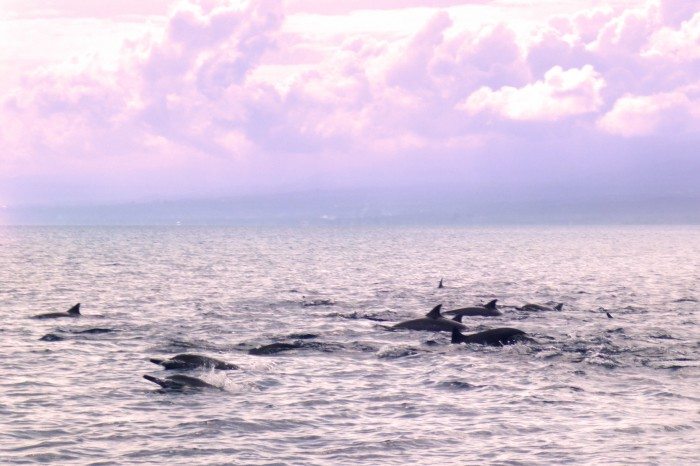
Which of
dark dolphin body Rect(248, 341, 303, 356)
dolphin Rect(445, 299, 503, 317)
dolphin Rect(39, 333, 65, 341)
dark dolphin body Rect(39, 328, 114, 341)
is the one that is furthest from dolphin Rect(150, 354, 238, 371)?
dolphin Rect(445, 299, 503, 317)

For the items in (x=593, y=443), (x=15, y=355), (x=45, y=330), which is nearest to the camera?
(x=593, y=443)

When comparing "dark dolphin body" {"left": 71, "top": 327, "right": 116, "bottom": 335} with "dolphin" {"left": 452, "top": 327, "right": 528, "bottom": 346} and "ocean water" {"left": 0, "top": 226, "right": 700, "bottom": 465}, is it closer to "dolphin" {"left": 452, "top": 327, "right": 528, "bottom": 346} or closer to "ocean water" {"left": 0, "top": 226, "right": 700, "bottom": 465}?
"ocean water" {"left": 0, "top": 226, "right": 700, "bottom": 465}

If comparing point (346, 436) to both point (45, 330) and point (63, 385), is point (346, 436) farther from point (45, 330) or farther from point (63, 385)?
point (45, 330)

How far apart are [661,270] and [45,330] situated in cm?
5883

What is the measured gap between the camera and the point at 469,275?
2997 inches

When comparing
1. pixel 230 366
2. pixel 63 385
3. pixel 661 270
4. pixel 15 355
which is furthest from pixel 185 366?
pixel 661 270

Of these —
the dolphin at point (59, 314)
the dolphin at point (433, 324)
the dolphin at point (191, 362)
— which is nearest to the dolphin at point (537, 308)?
the dolphin at point (433, 324)

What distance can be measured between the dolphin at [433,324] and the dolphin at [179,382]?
12.3 meters

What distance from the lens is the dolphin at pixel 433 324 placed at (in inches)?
1352

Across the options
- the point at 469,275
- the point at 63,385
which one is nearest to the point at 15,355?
the point at 63,385

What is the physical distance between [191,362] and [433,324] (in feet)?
→ 36.6

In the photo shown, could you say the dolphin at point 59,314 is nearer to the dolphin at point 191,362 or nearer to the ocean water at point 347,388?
the ocean water at point 347,388

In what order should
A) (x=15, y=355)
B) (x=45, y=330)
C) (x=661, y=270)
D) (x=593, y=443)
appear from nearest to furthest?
(x=593, y=443)
(x=15, y=355)
(x=45, y=330)
(x=661, y=270)

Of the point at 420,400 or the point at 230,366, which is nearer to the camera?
the point at 420,400
